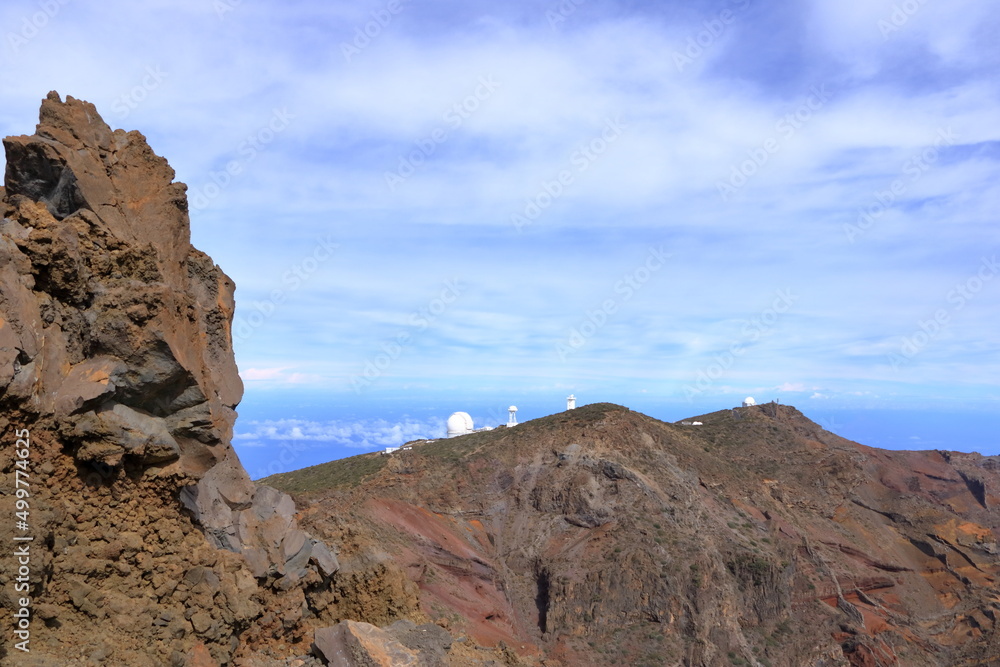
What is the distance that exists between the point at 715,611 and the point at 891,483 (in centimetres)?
2893

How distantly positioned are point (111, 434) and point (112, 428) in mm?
89

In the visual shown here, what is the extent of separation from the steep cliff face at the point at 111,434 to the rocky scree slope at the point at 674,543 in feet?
42.4

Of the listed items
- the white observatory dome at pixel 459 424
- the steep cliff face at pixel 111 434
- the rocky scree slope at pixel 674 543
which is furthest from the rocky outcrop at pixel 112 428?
the white observatory dome at pixel 459 424

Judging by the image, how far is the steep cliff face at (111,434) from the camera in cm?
880

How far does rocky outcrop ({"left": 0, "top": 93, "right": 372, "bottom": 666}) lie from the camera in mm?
8898

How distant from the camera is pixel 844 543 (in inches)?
1758

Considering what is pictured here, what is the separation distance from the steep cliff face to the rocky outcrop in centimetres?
2

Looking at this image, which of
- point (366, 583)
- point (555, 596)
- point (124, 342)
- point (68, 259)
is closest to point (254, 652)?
point (366, 583)

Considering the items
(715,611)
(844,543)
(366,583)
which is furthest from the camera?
(844,543)

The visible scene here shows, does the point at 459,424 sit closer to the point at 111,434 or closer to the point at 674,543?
the point at 674,543

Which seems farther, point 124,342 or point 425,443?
point 425,443

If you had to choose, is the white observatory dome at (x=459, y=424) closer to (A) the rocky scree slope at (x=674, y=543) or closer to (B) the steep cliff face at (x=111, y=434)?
(A) the rocky scree slope at (x=674, y=543)

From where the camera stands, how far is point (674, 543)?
37125mm

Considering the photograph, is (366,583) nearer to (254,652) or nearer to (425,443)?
(254,652)
